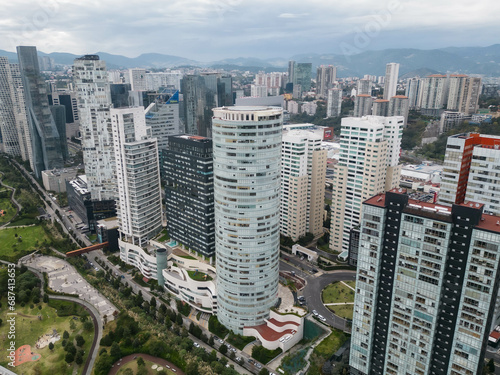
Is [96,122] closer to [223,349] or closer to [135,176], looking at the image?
[135,176]

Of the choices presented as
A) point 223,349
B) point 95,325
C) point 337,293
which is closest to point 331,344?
point 337,293

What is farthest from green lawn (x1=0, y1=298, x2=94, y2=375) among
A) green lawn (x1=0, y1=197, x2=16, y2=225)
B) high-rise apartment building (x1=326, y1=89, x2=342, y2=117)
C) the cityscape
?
high-rise apartment building (x1=326, y1=89, x2=342, y2=117)

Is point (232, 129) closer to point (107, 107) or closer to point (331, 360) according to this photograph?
point (331, 360)

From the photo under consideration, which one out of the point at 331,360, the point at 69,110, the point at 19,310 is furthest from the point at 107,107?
the point at 69,110

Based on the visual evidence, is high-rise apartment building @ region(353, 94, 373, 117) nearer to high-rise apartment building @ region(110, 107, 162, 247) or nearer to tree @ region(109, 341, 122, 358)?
high-rise apartment building @ region(110, 107, 162, 247)

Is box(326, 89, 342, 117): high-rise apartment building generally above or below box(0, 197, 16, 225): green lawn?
above

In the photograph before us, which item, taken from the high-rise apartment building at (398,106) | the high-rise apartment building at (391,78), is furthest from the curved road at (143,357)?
the high-rise apartment building at (391,78)
